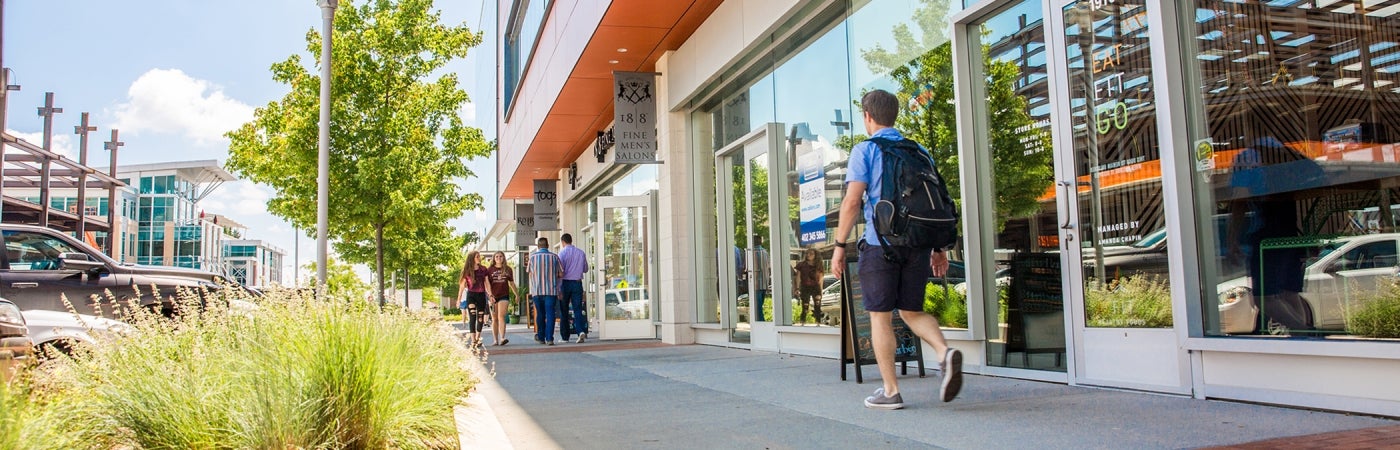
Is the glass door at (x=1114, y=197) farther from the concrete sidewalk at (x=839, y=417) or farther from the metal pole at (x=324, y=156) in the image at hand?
the metal pole at (x=324, y=156)

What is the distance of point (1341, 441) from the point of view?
3807mm

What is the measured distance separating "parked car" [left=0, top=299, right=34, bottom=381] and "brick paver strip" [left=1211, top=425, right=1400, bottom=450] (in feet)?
16.5

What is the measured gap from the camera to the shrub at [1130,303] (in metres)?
5.57

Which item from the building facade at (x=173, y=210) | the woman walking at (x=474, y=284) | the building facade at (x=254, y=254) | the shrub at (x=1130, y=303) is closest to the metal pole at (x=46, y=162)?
the woman walking at (x=474, y=284)

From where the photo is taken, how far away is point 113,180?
27.0 m

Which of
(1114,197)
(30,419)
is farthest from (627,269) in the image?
(30,419)

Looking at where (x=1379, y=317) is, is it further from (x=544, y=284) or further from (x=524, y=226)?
(x=524, y=226)

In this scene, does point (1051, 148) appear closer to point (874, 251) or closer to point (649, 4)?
point (874, 251)

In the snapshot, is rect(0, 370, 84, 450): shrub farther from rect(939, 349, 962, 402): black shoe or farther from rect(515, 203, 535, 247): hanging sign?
rect(515, 203, 535, 247): hanging sign

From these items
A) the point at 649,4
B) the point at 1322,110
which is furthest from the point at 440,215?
the point at 1322,110

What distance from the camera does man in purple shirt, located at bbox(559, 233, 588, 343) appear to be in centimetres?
1452

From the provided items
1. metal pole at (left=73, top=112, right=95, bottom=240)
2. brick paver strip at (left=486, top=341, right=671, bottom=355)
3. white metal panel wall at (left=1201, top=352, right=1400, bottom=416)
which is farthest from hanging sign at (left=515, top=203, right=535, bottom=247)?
white metal panel wall at (left=1201, top=352, right=1400, bottom=416)

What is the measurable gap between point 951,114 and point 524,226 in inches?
883

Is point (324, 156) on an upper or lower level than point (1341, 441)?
upper
